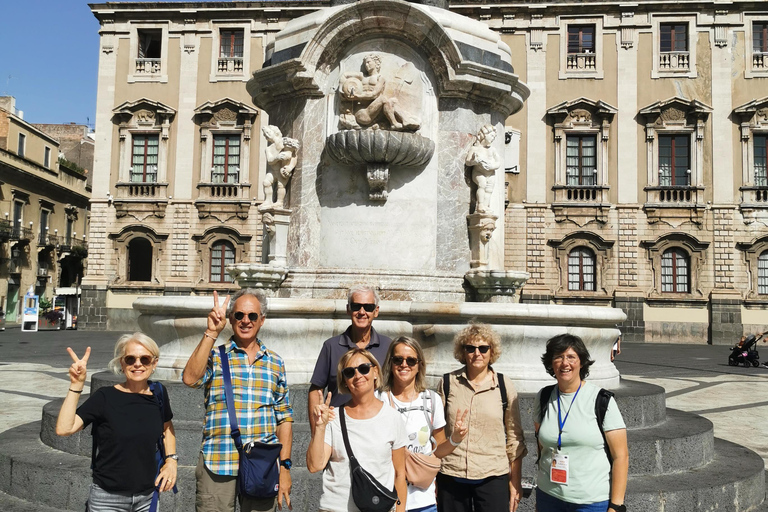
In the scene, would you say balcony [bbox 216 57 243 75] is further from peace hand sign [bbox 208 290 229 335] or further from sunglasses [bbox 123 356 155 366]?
sunglasses [bbox 123 356 155 366]

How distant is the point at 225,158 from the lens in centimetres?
3353

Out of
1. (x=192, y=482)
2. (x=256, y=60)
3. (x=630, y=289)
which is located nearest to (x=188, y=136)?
(x=256, y=60)

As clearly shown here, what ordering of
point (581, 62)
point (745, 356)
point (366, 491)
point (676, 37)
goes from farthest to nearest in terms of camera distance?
point (581, 62) → point (676, 37) → point (745, 356) → point (366, 491)

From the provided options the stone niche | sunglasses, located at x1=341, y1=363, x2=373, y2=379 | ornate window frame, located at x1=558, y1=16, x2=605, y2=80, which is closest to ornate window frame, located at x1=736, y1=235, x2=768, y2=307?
ornate window frame, located at x1=558, y1=16, x2=605, y2=80

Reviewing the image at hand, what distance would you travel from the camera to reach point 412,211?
27.8 ft

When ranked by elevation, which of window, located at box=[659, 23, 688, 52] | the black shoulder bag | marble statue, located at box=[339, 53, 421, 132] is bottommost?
the black shoulder bag

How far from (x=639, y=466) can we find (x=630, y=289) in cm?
2684

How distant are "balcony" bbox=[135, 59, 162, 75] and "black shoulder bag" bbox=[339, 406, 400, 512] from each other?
110 ft

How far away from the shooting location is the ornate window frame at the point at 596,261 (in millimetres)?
31078

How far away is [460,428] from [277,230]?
567 cm

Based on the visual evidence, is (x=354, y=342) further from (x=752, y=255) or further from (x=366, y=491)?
(x=752, y=255)

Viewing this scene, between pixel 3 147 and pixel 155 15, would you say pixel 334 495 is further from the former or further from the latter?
pixel 3 147

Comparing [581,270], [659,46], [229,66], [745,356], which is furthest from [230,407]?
[659,46]

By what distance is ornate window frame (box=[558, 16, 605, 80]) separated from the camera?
31750 mm
